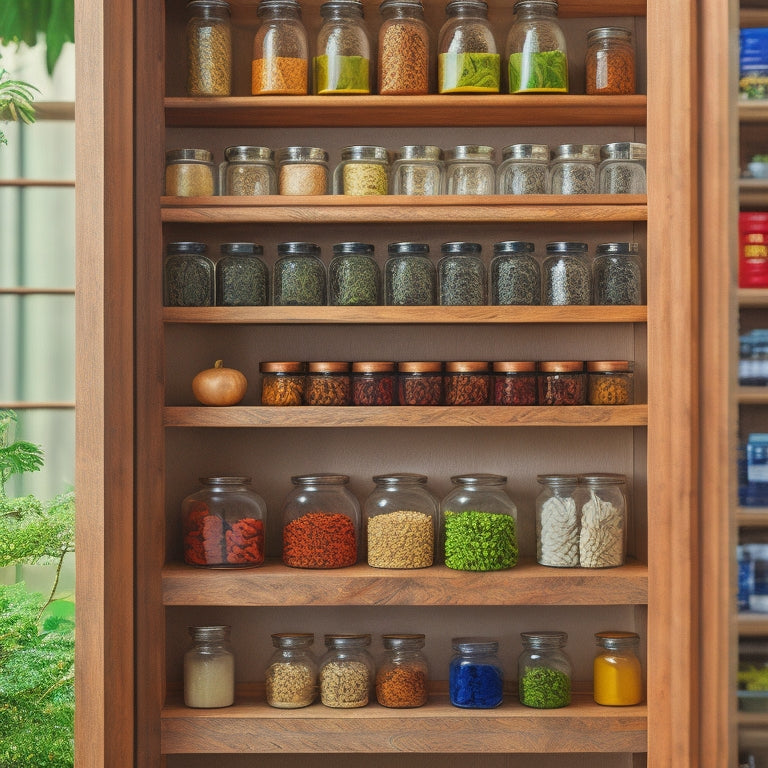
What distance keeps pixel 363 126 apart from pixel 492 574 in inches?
48.5

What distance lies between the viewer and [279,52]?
2.34m

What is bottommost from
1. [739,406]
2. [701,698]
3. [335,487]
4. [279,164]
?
[701,698]

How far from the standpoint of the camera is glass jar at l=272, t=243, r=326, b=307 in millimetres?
2314

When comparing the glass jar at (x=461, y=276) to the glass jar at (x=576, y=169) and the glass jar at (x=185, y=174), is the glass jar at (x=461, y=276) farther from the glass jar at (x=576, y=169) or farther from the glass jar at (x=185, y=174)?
the glass jar at (x=185, y=174)

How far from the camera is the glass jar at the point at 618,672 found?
2.29m

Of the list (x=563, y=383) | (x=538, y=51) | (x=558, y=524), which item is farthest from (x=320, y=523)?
(x=538, y=51)

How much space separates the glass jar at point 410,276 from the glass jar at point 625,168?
50 cm

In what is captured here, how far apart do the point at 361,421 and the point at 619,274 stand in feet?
2.43

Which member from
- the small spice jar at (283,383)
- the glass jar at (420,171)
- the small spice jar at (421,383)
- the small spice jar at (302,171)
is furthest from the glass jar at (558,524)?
the small spice jar at (302,171)

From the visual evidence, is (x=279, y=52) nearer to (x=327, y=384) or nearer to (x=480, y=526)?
(x=327, y=384)

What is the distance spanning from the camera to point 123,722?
2.15m

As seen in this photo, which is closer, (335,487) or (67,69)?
(335,487)

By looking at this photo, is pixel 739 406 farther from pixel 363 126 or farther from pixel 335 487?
pixel 363 126

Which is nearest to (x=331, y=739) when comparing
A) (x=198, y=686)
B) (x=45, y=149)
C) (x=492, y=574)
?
(x=198, y=686)
